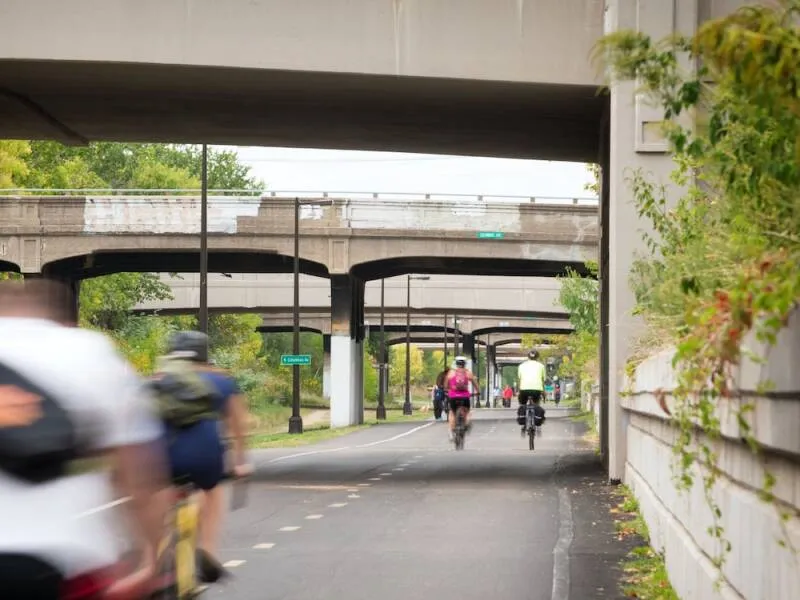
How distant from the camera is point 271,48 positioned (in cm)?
1961

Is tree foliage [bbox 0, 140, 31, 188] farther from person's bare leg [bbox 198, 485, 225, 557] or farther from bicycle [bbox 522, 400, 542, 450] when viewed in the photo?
person's bare leg [bbox 198, 485, 225, 557]

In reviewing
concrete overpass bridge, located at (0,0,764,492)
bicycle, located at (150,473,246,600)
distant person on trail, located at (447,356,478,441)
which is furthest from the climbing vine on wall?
distant person on trail, located at (447,356,478,441)

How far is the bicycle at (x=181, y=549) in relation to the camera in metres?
7.40

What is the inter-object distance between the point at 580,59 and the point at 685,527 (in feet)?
39.5

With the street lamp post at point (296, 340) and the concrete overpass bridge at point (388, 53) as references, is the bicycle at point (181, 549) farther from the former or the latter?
the street lamp post at point (296, 340)

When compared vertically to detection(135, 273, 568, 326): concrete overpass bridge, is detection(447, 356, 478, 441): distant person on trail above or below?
below

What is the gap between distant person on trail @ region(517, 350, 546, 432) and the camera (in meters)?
28.6

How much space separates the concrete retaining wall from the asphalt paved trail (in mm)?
1494

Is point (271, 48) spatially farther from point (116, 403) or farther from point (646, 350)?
point (116, 403)

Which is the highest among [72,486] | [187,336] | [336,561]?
[187,336]

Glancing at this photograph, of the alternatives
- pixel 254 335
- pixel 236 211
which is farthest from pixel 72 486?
pixel 254 335

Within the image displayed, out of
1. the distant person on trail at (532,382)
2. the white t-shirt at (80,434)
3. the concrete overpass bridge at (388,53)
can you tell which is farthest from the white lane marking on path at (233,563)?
the distant person on trail at (532,382)

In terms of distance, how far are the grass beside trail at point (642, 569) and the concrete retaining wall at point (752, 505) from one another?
0.14m

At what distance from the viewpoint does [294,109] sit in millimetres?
23375
